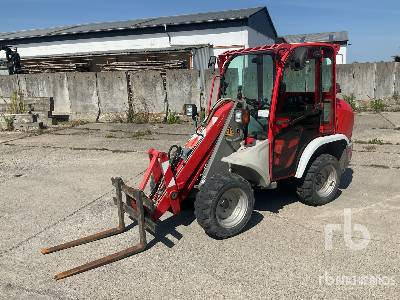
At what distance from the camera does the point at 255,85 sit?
15.9 feet

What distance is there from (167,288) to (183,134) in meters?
7.67

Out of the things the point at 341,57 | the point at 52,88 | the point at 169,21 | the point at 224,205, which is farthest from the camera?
the point at 169,21

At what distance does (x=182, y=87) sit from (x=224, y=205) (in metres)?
9.23

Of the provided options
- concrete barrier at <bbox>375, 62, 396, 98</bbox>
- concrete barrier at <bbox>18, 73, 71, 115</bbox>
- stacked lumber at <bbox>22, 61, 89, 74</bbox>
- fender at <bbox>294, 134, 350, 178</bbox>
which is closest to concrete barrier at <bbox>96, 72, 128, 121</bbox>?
concrete barrier at <bbox>18, 73, 71, 115</bbox>

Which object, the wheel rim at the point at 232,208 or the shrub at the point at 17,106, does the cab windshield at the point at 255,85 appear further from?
the shrub at the point at 17,106

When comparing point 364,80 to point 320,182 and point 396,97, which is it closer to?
point 396,97

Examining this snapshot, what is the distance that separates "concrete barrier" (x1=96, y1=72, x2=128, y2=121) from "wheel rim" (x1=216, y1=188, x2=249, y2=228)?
33.0 feet

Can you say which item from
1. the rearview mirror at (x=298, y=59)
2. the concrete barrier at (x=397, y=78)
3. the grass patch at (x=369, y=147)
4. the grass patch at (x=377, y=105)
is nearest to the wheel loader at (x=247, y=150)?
the rearview mirror at (x=298, y=59)

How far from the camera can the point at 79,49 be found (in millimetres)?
27062

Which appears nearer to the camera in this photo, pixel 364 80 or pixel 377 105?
pixel 377 105

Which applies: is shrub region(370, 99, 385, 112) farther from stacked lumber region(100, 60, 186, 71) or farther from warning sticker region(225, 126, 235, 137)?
warning sticker region(225, 126, 235, 137)

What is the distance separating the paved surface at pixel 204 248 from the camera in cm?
354

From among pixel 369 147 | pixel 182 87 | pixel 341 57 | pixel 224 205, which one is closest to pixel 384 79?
pixel 341 57

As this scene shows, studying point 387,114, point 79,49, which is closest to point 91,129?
point 387,114
